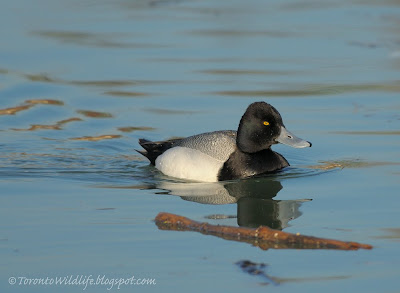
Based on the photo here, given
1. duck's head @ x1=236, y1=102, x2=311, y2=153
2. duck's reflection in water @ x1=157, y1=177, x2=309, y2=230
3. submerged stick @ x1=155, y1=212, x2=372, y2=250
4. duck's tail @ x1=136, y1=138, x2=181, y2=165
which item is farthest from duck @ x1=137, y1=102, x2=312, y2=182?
submerged stick @ x1=155, y1=212, x2=372, y2=250

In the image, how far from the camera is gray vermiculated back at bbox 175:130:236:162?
9609 mm

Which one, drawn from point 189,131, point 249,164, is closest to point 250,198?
point 249,164

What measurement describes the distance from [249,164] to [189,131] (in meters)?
1.86

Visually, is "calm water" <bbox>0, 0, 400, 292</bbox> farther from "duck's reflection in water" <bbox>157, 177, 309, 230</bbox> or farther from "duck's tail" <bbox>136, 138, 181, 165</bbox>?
"duck's tail" <bbox>136, 138, 181, 165</bbox>

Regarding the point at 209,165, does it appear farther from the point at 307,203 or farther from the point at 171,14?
the point at 171,14

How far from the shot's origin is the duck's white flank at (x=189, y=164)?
9.45 metres

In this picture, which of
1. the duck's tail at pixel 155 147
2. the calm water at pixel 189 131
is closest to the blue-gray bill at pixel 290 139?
the calm water at pixel 189 131

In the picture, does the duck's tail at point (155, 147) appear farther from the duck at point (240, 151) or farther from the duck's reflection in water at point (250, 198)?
the duck's reflection in water at point (250, 198)

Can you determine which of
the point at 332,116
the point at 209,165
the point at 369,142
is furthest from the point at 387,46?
the point at 209,165

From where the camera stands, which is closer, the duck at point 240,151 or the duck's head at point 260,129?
the duck at point 240,151

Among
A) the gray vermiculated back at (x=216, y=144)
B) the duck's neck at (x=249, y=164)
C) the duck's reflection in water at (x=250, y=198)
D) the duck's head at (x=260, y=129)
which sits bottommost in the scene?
the duck's reflection in water at (x=250, y=198)

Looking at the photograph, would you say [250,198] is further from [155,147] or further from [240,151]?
[155,147]

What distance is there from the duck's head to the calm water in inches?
17.7

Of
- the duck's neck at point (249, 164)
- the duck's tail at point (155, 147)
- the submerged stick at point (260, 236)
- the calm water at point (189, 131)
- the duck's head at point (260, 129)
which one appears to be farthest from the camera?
the duck's tail at point (155, 147)
